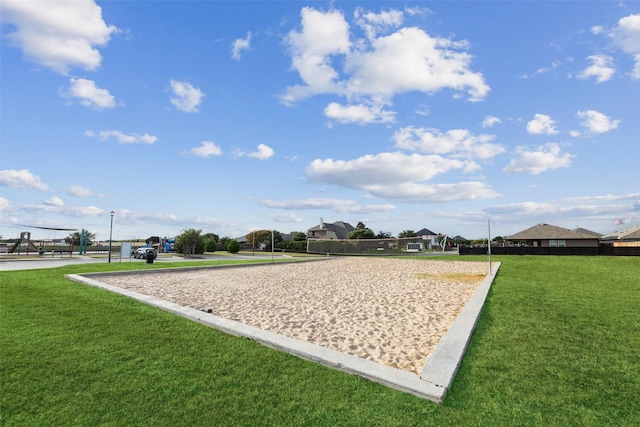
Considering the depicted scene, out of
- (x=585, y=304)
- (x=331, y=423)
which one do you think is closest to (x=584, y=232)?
(x=585, y=304)

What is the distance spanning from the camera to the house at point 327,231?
6600 cm

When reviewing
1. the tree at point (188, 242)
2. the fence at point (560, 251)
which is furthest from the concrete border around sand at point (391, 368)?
the tree at point (188, 242)

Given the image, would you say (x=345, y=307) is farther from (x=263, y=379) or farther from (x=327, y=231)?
(x=327, y=231)

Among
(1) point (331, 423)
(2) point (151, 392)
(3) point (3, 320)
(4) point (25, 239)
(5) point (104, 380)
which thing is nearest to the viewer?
(1) point (331, 423)

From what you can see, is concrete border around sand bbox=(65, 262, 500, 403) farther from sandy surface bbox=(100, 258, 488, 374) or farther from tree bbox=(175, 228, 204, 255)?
tree bbox=(175, 228, 204, 255)

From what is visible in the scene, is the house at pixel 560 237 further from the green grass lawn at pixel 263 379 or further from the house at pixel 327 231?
the green grass lawn at pixel 263 379

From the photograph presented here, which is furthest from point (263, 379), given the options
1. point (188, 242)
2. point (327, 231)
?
point (327, 231)

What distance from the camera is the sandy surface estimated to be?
508 centimetres

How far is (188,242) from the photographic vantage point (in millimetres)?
39031

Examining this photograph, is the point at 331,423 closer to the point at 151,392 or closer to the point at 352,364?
the point at 352,364

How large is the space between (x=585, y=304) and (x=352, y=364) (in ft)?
22.3

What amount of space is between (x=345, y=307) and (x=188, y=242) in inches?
1387

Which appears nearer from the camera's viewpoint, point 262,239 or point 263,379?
point 263,379

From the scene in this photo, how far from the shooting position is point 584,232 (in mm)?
40062
